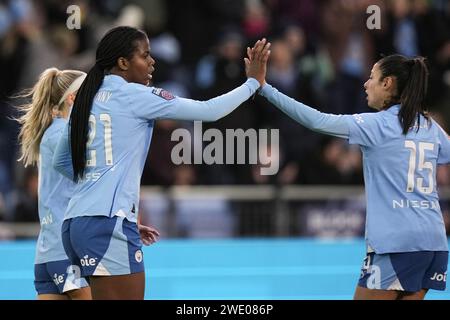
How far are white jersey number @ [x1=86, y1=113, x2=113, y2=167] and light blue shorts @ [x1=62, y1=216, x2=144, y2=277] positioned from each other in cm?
30

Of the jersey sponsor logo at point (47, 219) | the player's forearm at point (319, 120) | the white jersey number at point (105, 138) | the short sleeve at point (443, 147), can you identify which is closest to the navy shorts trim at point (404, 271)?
the short sleeve at point (443, 147)

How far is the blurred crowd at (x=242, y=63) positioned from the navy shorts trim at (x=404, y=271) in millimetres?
7101

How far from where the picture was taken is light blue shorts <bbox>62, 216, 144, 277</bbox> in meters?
5.53

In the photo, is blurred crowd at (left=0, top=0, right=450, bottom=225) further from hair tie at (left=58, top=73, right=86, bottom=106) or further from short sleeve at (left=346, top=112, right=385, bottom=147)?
short sleeve at (left=346, top=112, right=385, bottom=147)

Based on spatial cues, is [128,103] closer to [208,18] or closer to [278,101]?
[278,101]

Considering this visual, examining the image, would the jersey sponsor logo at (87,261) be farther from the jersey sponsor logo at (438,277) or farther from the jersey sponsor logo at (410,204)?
the jersey sponsor logo at (438,277)

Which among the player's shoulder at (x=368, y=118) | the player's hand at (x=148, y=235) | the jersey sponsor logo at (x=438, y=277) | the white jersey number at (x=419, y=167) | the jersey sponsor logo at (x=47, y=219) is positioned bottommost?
the jersey sponsor logo at (x=438, y=277)

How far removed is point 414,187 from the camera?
5.91 metres

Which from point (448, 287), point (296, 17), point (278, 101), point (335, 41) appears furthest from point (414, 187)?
point (296, 17)

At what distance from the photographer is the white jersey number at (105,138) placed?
222 inches

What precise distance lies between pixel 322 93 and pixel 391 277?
27.4 ft

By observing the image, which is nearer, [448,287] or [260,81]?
[260,81]

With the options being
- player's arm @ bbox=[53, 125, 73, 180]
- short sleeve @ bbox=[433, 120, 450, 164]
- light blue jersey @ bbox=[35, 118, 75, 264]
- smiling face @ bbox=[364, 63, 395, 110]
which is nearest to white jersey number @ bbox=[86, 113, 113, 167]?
player's arm @ bbox=[53, 125, 73, 180]

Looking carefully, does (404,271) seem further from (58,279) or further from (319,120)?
(58,279)
